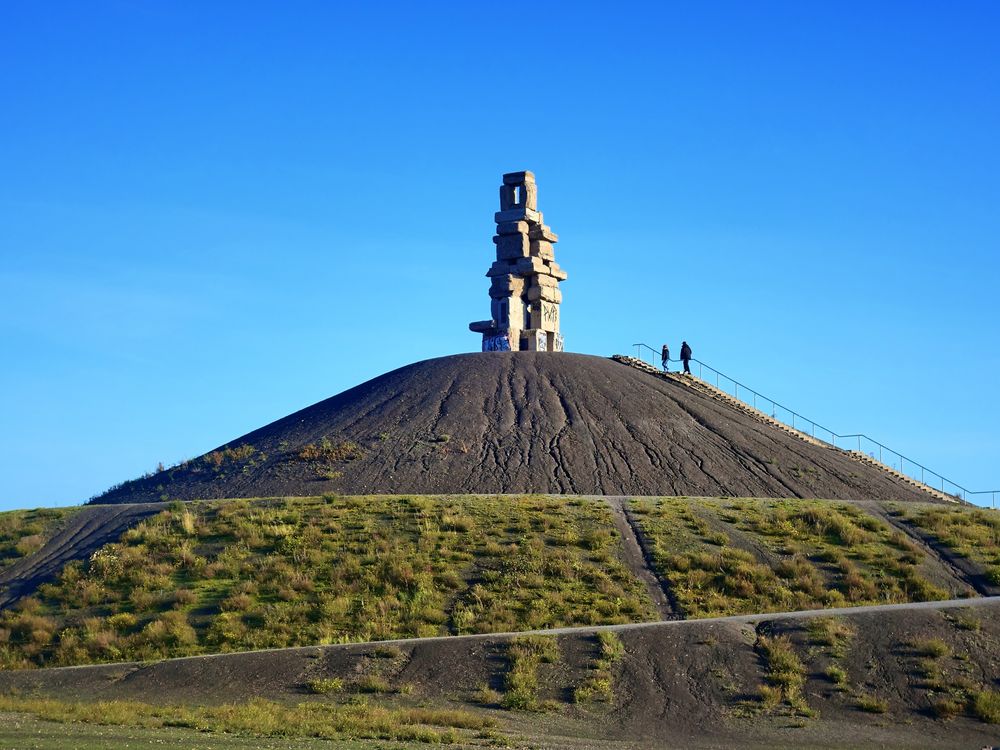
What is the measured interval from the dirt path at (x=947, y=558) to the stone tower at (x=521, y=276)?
21.2m

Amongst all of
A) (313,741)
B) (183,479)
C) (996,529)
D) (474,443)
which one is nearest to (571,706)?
(313,741)

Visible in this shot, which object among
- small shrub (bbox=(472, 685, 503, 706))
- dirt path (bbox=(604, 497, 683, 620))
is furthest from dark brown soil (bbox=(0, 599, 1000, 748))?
dirt path (bbox=(604, 497, 683, 620))

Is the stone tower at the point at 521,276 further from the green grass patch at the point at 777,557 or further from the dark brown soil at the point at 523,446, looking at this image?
the green grass patch at the point at 777,557

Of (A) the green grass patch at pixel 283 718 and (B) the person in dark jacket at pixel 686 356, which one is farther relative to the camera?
(B) the person in dark jacket at pixel 686 356

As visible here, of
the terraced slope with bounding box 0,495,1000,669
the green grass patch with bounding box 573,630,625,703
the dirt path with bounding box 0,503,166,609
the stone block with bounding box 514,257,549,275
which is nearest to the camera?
the green grass patch with bounding box 573,630,625,703

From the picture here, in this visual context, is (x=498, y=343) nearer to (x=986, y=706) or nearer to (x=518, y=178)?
(x=518, y=178)

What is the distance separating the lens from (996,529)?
4303 cm

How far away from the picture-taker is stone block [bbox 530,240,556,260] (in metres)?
61.4

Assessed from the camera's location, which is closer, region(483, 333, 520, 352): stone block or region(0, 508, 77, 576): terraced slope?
region(0, 508, 77, 576): terraced slope

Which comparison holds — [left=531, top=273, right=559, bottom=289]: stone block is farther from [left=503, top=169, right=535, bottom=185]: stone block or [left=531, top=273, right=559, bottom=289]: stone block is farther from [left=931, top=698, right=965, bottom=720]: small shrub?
[left=931, top=698, right=965, bottom=720]: small shrub

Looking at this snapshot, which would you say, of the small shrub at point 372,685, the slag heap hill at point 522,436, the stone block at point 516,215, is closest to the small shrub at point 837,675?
the small shrub at point 372,685

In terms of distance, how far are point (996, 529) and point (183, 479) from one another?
29.5 metres

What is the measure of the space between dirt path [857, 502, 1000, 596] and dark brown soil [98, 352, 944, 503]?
5676 mm

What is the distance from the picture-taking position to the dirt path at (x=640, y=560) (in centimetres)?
3462
